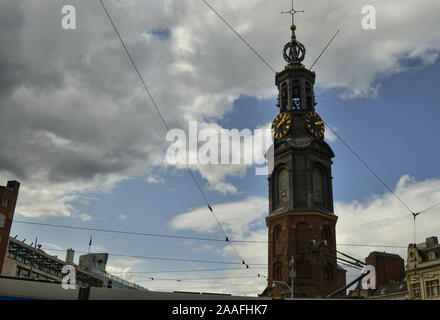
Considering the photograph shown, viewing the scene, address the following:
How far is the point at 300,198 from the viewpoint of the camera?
6494 centimetres

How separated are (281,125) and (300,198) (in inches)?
491

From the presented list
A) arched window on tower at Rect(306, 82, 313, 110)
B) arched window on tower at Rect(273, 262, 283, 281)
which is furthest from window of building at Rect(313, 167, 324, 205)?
arched window on tower at Rect(273, 262, 283, 281)

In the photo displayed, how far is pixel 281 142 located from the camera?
69312 mm

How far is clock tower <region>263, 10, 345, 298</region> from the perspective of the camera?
61781mm

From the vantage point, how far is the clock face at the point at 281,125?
6975 cm

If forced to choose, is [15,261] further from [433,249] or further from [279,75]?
[433,249]

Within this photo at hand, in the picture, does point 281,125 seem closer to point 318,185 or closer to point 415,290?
point 318,185

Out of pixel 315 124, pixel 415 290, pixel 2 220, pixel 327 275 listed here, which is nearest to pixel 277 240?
pixel 327 275

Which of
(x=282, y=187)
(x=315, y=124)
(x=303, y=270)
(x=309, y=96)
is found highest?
(x=309, y=96)

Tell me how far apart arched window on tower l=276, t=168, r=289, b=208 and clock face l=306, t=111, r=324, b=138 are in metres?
7.56

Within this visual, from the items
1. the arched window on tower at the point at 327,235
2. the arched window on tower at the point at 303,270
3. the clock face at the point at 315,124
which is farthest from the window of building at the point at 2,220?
the clock face at the point at 315,124

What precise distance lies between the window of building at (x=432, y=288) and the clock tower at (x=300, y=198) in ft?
40.6

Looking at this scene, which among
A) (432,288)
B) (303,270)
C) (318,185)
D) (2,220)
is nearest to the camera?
(432,288)
